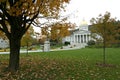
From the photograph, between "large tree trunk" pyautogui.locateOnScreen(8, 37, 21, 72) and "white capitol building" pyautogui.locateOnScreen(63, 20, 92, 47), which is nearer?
"large tree trunk" pyautogui.locateOnScreen(8, 37, 21, 72)

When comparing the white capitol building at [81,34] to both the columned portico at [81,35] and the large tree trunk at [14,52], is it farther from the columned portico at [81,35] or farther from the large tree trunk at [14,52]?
the large tree trunk at [14,52]

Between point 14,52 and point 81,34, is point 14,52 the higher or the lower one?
the lower one

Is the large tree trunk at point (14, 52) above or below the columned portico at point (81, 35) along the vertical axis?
below

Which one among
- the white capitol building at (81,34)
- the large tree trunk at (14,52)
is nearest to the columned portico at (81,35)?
the white capitol building at (81,34)

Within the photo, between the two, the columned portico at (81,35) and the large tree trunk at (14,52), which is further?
the columned portico at (81,35)

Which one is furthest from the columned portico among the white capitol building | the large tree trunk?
the large tree trunk

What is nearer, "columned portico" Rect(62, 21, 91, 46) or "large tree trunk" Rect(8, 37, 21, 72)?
"large tree trunk" Rect(8, 37, 21, 72)

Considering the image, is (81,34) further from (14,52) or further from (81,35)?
(14,52)

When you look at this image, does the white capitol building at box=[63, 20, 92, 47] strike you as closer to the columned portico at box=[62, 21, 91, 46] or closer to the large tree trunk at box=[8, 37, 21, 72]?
the columned portico at box=[62, 21, 91, 46]

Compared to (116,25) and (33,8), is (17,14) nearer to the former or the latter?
(33,8)

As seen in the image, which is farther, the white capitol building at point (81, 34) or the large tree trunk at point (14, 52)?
the white capitol building at point (81, 34)

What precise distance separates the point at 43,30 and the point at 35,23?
2.08 ft

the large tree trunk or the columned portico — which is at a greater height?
the columned portico

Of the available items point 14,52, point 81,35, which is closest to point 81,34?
point 81,35
